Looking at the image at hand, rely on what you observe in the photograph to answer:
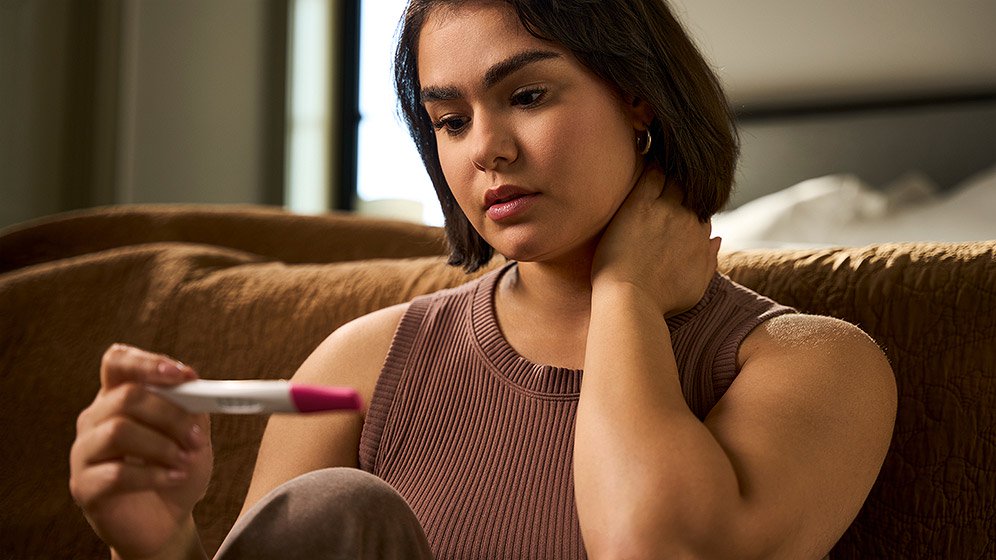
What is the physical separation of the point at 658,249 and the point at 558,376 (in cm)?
17

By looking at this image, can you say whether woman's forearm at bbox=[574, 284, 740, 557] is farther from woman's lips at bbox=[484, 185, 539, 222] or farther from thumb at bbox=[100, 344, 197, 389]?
thumb at bbox=[100, 344, 197, 389]

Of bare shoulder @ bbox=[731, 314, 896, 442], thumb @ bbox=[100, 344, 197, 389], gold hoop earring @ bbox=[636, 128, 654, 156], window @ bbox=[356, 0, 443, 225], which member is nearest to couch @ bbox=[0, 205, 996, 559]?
bare shoulder @ bbox=[731, 314, 896, 442]

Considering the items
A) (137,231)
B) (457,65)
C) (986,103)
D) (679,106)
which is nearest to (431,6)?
(457,65)

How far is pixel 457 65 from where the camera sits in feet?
3.30

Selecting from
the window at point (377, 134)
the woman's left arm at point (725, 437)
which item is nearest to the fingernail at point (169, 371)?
the woman's left arm at point (725, 437)

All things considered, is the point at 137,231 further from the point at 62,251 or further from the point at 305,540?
the point at 305,540

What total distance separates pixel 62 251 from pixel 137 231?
130 mm

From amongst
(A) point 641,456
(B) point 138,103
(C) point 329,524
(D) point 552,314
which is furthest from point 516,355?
(B) point 138,103

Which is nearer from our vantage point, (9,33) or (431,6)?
Answer: (431,6)

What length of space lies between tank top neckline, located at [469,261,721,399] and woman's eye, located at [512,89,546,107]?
26 centimetres

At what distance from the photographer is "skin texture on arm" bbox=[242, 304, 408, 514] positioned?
1091 mm

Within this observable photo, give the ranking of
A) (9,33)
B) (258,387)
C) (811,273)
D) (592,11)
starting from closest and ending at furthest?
(258,387) → (592,11) → (811,273) → (9,33)

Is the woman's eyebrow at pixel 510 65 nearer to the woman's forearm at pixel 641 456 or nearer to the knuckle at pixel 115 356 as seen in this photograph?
the woman's forearm at pixel 641 456

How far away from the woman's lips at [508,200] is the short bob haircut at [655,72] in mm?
146
